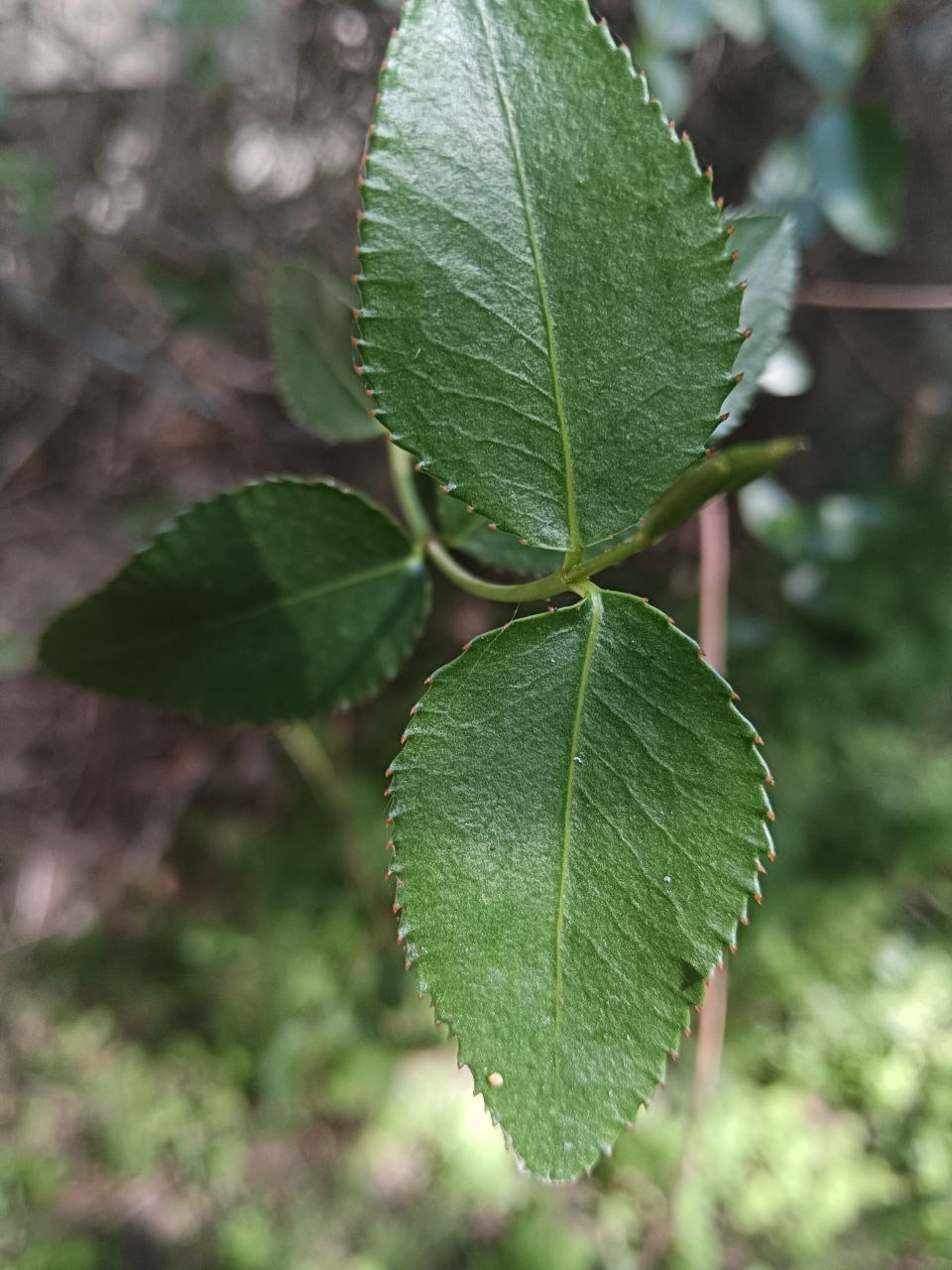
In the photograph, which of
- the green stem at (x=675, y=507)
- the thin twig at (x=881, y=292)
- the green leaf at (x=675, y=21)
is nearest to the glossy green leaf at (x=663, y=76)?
the green leaf at (x=675, y=21)

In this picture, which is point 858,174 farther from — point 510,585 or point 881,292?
point 510,585

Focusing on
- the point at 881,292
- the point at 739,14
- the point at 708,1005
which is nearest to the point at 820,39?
the point at 739,14

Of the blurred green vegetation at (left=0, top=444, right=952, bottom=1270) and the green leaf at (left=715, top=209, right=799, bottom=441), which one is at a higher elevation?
the green leaf at (left=715, top=209, right=799, bottom=441)

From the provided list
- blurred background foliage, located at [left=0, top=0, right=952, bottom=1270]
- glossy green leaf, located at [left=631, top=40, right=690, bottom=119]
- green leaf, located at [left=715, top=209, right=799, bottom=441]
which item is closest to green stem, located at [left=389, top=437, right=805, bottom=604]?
green leaf, located at [left=715, top=209, right=799, bottom=441]

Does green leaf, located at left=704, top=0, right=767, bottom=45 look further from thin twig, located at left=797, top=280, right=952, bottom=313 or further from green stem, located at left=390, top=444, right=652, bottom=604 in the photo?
green stem, located at left=390, top=444, right=652, bottom=604

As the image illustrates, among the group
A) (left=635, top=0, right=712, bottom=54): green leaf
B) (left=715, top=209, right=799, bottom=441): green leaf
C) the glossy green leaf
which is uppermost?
(left=635, top=0, right=712, bottom=54): green leaf

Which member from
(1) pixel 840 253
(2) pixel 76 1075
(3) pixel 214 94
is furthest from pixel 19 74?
(2) pixel 76 1075

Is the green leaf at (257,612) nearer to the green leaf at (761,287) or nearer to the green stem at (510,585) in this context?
the green stem at (510,585)
